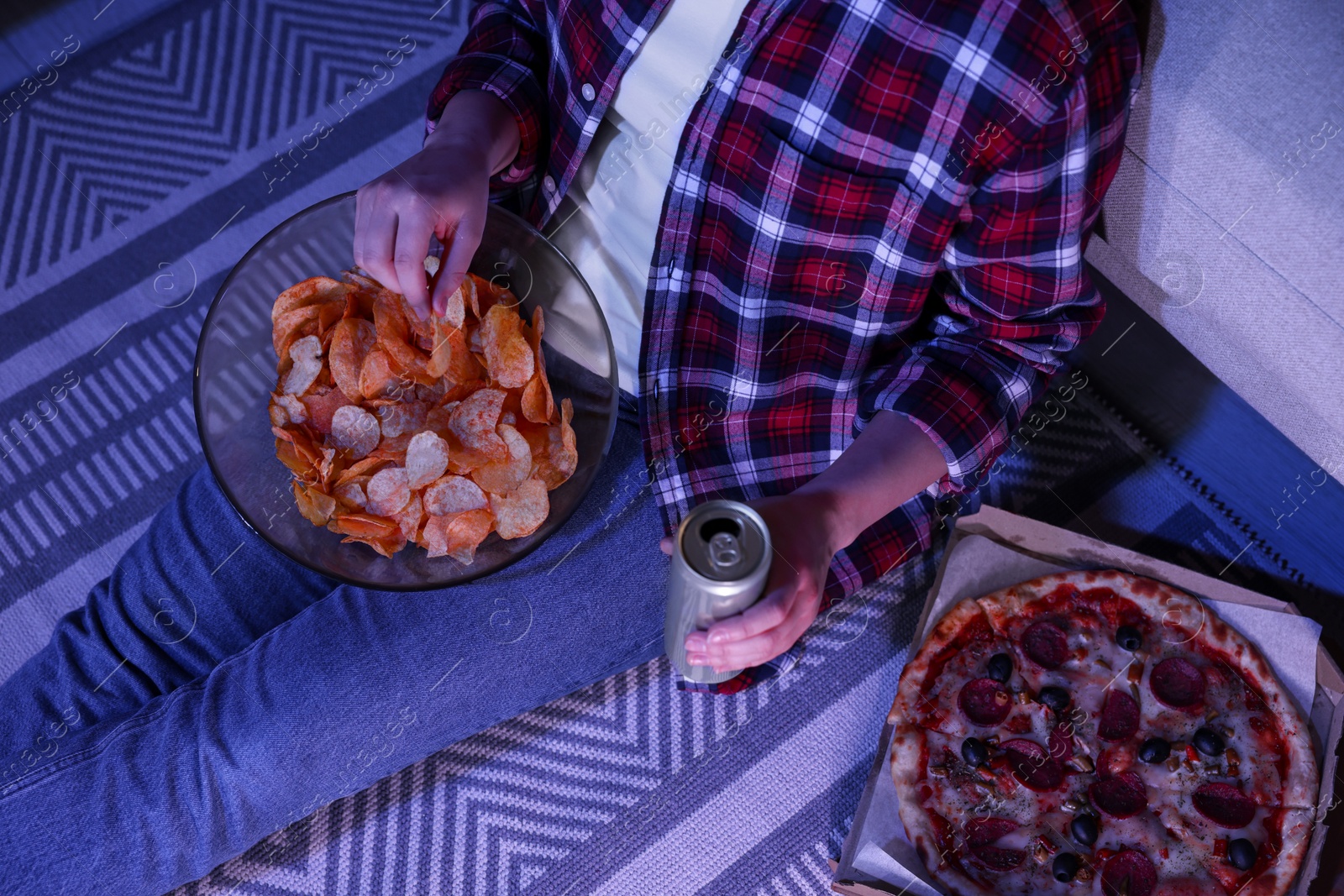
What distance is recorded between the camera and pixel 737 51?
84 centimetres

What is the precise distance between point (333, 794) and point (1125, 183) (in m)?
1.21

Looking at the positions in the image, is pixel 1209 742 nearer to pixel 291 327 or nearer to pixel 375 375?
pixel 375 375

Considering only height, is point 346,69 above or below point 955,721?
above

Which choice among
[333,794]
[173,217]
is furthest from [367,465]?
[173,217]

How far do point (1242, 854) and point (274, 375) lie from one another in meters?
1.28

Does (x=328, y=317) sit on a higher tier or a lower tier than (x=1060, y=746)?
higher

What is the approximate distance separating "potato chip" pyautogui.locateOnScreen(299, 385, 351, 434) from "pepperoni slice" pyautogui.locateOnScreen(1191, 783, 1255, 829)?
117cm

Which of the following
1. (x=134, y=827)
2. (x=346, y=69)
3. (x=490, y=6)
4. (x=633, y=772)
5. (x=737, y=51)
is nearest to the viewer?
(x=737, y=51)

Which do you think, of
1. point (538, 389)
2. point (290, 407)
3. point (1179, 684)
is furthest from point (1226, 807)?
point (290, 407)

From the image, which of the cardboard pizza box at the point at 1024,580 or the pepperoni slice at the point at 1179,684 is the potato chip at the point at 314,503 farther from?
the pepperoni slice at the point at 1179,684

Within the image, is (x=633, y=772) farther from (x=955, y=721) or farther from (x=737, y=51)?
(x=737, y=51)

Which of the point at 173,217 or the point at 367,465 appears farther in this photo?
the point at 173,217

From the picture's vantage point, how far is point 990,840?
1167 millimetres

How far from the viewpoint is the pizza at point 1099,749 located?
3.78 ft
